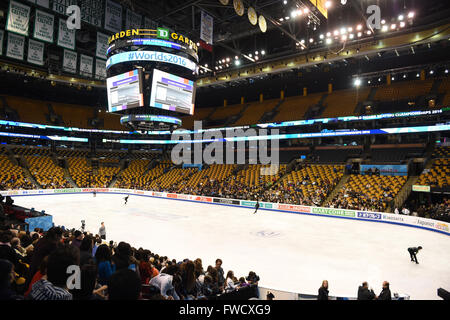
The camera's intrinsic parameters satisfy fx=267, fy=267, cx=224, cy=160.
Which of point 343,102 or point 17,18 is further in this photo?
point 343,102

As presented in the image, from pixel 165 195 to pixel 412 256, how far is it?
2983cm

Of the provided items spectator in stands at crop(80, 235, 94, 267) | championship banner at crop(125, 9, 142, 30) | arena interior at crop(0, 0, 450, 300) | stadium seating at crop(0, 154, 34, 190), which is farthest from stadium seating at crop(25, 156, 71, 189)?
spectator in stands at crop(80, 235, 94, 267)

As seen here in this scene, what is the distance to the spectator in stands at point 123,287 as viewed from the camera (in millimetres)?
2426

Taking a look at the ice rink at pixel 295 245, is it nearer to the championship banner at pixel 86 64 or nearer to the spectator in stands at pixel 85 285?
the spectator in stands at pixel 85 285

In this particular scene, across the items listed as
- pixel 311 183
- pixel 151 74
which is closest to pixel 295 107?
pixel 311 183

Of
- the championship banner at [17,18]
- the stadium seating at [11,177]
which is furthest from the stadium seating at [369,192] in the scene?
the stadium seating at [11,177]

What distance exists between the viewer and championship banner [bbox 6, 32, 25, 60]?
17.8m

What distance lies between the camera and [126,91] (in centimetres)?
1909

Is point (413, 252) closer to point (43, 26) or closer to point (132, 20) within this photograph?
point (132, 20)

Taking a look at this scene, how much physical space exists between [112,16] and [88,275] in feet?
63.9

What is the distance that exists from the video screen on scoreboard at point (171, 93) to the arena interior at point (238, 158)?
120 mm

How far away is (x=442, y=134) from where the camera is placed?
27.8 meters

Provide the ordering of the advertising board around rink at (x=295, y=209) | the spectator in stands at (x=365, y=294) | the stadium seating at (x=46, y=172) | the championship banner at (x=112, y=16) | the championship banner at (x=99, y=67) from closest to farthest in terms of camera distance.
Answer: the spectator in stands at (x=365, y=294), the championship banner at (x=112, y=16), the advertising board around rink at (x=295, y=209), the championship banner at (x=99, y=67), the stadium seating at (x=46, y=172)

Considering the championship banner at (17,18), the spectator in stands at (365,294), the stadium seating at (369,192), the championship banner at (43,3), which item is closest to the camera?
the spectator in stands at (365,294)
